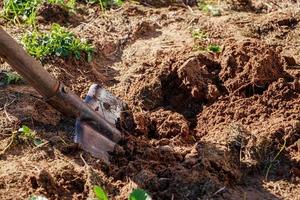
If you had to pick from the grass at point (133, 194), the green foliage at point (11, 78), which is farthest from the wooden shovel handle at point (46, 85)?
the grass at point (133, 194)

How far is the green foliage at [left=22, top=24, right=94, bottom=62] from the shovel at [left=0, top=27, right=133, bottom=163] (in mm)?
539

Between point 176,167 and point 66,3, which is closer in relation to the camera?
point 176,167

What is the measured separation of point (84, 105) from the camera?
3.45 m

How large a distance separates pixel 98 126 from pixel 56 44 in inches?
34.7

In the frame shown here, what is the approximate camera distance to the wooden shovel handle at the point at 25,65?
3061 mm

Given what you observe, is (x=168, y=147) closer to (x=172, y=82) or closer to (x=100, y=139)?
(x=100, y=139)

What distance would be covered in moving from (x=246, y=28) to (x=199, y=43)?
19.1 inches

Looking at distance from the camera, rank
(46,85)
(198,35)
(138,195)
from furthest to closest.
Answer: (198,35), (46,85), (138,195)

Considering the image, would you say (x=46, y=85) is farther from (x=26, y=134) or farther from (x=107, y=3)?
(x=107, y=3)

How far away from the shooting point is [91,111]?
3.45m

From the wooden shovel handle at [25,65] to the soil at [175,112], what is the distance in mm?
300

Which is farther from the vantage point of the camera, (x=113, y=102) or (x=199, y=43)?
(x=199, y=43)

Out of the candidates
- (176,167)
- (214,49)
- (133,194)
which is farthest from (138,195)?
(214,49)

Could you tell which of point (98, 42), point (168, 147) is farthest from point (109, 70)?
point (168, 147)
